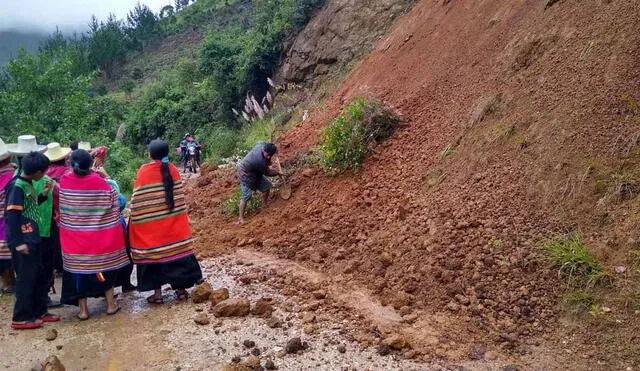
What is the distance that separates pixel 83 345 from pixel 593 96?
4854 mm

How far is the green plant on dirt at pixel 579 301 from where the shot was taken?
13.0ft

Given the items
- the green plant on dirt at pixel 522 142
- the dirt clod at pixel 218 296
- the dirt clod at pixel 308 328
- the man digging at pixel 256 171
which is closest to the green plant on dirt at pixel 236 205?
the man digging at pixel 256 171

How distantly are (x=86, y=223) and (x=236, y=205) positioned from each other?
3153 mm

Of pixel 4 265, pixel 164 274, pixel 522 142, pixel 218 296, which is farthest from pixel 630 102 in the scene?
pixel 4 265

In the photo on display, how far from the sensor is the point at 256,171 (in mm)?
7156

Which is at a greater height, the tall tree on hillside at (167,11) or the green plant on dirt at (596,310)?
the tall tree on hillside at (167,11)

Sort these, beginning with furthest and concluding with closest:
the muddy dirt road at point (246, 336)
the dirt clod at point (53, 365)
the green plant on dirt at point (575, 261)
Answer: the green plant on dirt at point (575, 261)
the muddy dirt road at point (246, 336)
the dirt clod at point (53, 365)

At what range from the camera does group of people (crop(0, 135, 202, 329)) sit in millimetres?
4523

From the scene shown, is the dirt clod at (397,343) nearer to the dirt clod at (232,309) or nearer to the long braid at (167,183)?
the dirt clod at (232,309)

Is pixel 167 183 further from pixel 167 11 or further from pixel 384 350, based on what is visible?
pixel 167 11

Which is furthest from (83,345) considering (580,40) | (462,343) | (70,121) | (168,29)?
(168,29)

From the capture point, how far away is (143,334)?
4383 mm

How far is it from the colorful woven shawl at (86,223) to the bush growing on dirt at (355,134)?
303 centimetres

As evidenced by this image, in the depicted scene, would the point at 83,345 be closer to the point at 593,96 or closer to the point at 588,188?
the point at 588,188
